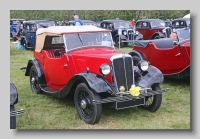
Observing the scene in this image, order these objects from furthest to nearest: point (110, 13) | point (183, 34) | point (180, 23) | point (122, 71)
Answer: point (180, 23) < point (110, 13) < point (183, 34) < point (122, 71)

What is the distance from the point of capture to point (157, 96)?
17.1 feet

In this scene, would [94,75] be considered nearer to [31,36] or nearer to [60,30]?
[60,30]

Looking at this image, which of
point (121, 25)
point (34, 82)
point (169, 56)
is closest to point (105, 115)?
point (34, 82)

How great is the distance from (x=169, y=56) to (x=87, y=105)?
3.45 meters

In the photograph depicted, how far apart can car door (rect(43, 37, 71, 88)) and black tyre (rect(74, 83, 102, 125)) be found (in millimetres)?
741

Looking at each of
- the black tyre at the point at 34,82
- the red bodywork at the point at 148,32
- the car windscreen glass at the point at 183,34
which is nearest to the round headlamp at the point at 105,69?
the black tyre at the point at 34,82

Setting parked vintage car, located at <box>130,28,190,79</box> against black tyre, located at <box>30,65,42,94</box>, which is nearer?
black tyre, located at <box>30,65,42,94</box>

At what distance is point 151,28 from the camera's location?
1631cm

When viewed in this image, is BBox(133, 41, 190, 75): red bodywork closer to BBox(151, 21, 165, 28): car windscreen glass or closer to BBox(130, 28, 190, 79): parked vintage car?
BBox(130, 28, 190, 79): parked vintage car

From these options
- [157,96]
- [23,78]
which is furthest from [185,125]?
[23,78]

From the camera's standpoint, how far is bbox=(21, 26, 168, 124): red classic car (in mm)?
4738

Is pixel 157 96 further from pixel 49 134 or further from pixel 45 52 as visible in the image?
pixel 45 52

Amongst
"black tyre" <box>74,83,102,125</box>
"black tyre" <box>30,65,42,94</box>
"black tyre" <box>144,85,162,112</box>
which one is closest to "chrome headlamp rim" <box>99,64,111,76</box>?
"black tyre" <box>74,83,102,125</box>

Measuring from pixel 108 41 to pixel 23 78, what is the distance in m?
3.35
